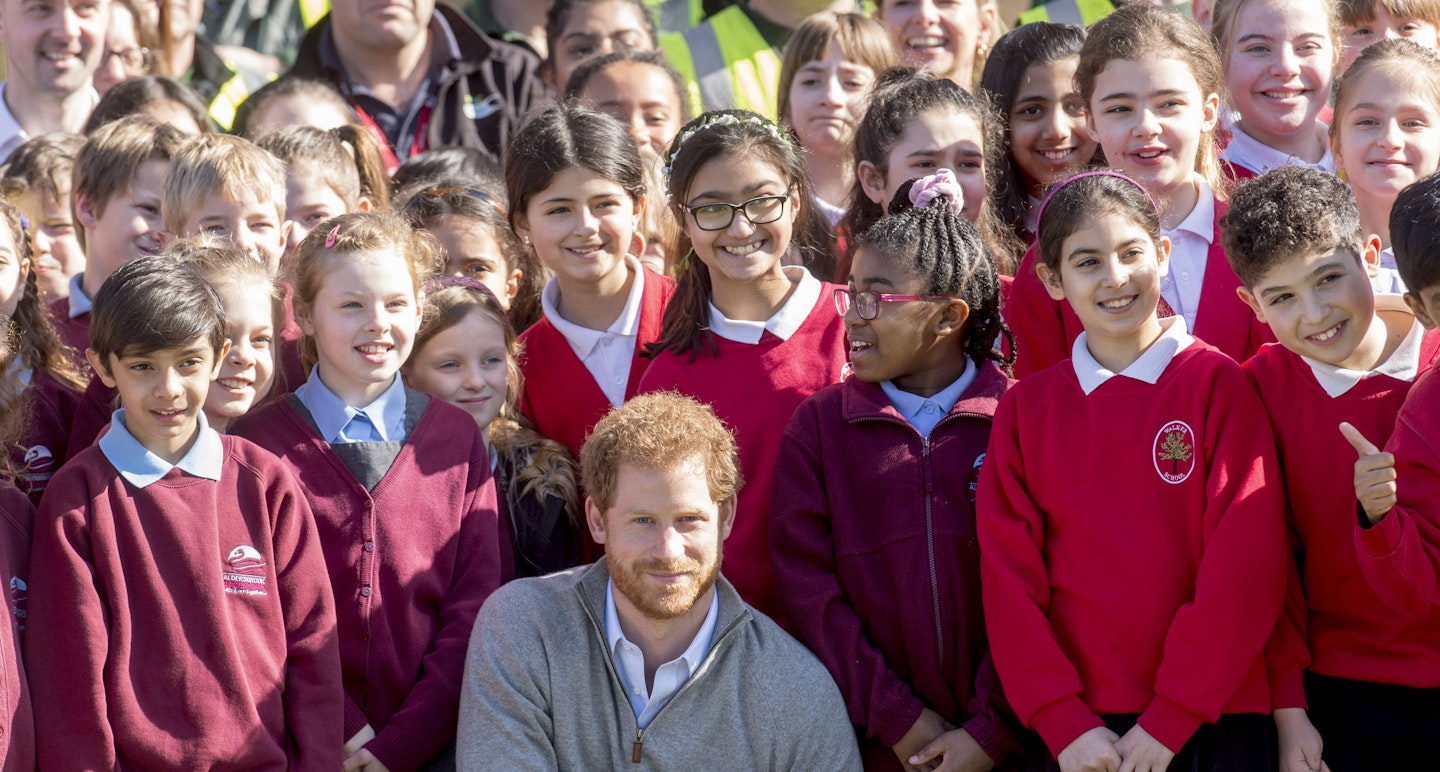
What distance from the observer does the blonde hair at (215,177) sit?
458 cm

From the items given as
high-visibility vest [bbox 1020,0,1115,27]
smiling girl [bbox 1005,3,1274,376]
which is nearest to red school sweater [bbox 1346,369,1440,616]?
smiling girl [bbox 1005,3,1274,376]

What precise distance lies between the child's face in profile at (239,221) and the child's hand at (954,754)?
2395 millimetres

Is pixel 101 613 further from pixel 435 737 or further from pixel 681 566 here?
pixel 681 566

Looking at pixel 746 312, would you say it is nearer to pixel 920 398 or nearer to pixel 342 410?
pixel 920 398

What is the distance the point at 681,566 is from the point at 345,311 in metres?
1.18

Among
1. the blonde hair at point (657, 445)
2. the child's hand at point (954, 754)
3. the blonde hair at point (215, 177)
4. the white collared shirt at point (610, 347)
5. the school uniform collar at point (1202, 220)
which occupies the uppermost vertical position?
the blonde hair at point (215, 177)

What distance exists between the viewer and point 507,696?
137 inches

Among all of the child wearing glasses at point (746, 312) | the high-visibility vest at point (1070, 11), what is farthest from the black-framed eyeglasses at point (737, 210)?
the high-visibility vest at point (1070, 11)

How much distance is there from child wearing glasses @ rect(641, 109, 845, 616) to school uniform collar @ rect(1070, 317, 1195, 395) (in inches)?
32.3

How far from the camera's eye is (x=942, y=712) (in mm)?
3611

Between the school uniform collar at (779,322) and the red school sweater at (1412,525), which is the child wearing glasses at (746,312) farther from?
the red school sweater at (1412,525)

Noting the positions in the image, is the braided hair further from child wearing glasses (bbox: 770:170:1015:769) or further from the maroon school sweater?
the maroon school sweater

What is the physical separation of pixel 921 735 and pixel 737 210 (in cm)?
155

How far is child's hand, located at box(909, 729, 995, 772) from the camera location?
3506 mm
